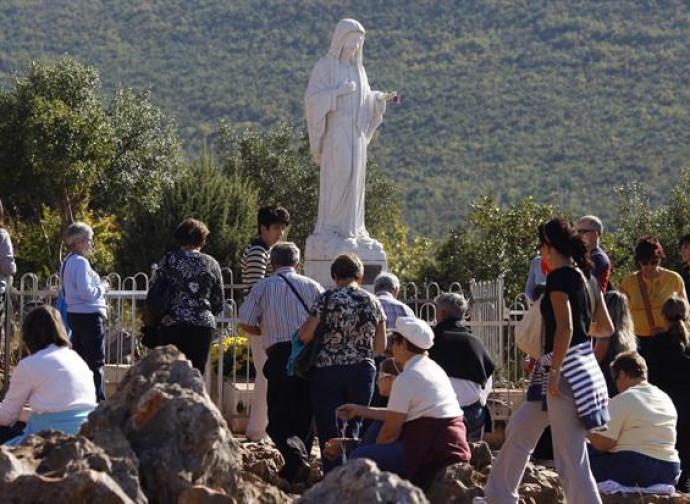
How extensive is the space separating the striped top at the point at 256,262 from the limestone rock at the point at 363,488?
17.1 feet

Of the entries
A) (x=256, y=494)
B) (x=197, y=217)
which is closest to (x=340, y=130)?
(x=256, y=494)

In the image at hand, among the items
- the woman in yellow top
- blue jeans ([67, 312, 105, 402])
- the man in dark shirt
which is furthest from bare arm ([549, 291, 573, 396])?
blue jeans ([67, 312, 105, 402])

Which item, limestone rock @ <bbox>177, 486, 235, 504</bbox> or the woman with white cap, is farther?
the woman with white cap

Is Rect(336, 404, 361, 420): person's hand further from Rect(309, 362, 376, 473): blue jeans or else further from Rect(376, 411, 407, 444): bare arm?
Rect(309, 362, 376, 473): blue jeans

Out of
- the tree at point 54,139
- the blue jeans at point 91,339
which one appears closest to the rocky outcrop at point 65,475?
the blue jeans at point 91,339

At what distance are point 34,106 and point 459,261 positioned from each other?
32.1 feet

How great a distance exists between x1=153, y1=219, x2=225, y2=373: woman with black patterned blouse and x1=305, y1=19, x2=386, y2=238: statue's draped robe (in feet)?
15.2

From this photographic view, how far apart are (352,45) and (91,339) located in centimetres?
444

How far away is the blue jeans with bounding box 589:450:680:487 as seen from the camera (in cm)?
845

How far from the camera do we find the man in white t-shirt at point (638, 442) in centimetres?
846

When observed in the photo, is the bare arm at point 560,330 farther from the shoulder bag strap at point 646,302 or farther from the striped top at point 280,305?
the shoulder bag strap at point 646,302

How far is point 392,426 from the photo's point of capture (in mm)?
7766

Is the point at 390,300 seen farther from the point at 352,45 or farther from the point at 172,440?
the point at 352,45

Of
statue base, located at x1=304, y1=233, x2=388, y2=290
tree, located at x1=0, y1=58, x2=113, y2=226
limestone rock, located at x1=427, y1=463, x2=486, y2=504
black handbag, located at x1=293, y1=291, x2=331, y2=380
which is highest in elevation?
tree, located at x1=0, y1=58, x2=113, y2=226
